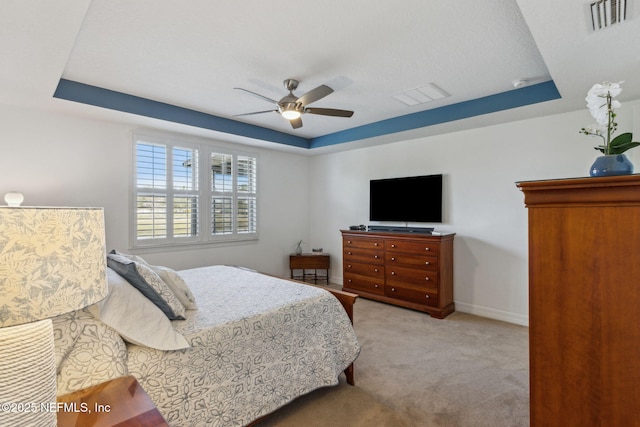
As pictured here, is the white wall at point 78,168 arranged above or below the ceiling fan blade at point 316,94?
below

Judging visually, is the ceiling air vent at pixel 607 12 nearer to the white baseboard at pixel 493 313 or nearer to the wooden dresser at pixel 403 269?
the wooden dresser at pixel 403 269

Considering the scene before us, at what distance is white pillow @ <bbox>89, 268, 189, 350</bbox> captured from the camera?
4.92 feet

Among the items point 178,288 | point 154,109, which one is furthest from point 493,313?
point 154,109

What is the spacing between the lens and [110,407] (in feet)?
3.71

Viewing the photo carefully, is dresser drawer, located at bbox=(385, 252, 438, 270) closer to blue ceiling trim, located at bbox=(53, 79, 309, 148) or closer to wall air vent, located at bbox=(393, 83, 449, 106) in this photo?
wall air vent, located at bbox=(393, 83, 449, 106)

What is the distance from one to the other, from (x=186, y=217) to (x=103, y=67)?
2171 mm

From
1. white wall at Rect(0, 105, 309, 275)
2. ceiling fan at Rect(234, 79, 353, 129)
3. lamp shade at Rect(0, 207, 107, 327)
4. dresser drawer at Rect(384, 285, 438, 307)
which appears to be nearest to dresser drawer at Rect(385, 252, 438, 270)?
dresser drawer at Rect(384, 285, 438, 307)

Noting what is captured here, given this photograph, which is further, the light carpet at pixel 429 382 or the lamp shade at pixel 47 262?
the light carpet at pixel 429 382

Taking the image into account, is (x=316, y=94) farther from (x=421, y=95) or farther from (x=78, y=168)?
(x=78, y=168)

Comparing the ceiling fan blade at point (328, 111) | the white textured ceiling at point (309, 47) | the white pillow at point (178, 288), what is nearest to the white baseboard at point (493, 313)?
the white textured ceiling at point (309, 47)

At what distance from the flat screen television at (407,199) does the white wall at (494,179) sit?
13cm

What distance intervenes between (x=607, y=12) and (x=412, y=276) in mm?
3071

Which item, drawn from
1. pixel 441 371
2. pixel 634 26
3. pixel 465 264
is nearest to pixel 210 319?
pixel 441 371

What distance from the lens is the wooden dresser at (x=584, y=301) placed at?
2.75 feet
